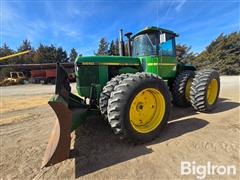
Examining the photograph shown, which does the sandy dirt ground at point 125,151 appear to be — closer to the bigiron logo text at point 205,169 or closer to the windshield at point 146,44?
the bigiron logo text at point 205,169

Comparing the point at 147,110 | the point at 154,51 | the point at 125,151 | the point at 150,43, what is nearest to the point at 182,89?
the point at 154,51

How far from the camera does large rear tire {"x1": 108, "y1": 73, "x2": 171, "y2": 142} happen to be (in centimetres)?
296

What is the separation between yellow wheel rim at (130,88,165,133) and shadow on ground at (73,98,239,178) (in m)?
0.33

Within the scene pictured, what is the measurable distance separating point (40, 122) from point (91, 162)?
3163 millimetres

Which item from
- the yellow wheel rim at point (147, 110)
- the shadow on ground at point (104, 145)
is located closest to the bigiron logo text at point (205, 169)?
the shadow on ground at point (104, 145)

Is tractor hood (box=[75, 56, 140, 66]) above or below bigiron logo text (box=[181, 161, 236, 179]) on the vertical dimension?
above

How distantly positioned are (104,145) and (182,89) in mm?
2950

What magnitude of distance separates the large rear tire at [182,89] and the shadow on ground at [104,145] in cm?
61

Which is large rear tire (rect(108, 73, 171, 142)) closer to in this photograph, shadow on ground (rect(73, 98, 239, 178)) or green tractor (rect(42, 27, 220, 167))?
green tractor (rect(42, 27, 220, 167))

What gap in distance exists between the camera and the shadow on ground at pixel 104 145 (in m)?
2.72

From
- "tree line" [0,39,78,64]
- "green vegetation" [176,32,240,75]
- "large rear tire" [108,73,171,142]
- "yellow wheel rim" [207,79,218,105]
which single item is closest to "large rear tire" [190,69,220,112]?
"yellow wheel rim" [207,79,218,105]

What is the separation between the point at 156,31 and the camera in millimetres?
4652

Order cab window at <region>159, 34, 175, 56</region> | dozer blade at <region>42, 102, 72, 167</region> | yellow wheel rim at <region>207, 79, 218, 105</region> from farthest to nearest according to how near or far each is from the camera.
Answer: yellow wheel rim at <region>207, 79, 218, 105</region>, cab window at <region>159, 34, 175, 56</region>, dozer blade at <region>42, 102, 72, 167</region>

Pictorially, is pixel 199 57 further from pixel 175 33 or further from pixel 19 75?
pixel 19 75
